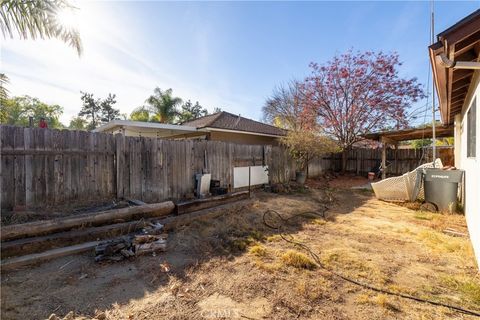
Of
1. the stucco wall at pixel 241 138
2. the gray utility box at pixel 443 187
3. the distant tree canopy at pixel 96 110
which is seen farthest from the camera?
the distant tree canopy at pixel 96 110

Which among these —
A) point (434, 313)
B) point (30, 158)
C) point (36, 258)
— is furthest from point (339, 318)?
point (30, 158)

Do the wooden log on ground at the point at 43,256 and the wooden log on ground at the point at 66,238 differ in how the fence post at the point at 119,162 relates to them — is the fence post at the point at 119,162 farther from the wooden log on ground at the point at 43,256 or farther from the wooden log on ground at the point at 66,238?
the wooden log on ground at the point at 43,256

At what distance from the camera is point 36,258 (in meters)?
3.08

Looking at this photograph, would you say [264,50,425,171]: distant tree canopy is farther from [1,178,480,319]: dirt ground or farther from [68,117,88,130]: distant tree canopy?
[68,117,88,130]: distant tree canopy

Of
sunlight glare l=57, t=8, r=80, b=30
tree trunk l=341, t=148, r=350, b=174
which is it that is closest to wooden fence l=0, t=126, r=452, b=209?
sunlight glare l=57, t=8, r=80, b=30

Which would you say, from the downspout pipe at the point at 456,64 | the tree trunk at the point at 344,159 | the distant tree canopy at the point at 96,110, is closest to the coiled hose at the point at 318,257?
the downspout pipe at the point at 456,64

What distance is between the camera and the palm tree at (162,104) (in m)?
18.9

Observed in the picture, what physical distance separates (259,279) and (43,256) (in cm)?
303

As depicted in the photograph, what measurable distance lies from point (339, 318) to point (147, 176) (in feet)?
16.2

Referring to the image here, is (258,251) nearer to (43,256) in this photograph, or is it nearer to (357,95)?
(43,256)

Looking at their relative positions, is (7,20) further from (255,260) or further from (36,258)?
(255,260)

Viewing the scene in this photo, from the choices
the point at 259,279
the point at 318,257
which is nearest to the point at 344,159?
the point at 318,257

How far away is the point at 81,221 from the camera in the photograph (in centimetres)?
374

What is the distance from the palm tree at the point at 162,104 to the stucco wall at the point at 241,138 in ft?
33.5
